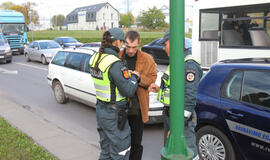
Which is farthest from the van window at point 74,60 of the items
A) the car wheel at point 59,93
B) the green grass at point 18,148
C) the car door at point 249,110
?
the car door at point 249,110

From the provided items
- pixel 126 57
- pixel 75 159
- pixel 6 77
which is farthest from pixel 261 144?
pixel 6 77

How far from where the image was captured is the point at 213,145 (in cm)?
383

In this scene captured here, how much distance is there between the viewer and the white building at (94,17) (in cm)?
10788

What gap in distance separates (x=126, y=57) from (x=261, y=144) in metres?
1.86

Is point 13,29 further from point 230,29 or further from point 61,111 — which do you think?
point 230,29

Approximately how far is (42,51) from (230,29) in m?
12.0

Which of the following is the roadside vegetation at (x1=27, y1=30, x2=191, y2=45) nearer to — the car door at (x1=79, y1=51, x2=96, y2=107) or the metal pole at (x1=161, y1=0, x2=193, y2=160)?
the car door at (x1=79, y1=51, x2=96, y2=107)

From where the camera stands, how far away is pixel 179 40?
1898 millimetres

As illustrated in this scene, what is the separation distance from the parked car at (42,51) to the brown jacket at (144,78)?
46.4ft

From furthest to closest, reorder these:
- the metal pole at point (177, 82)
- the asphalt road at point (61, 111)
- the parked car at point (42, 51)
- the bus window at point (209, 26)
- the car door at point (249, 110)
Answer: the parked car at point (42, 51)
the bus window at point (209, 26)
the asphalt road at point (61, 111)
the car door at point (249, 110)
the metal pole at point (177, 82)

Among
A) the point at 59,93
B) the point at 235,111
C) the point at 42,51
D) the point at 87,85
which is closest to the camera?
the point at 235,111

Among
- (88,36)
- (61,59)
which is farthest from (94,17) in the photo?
(61,59)

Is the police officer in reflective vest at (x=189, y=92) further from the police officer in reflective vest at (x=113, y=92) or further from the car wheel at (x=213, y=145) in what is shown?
the car wheel at (x=213, y=145)

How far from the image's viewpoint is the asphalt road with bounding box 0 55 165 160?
208 inches
